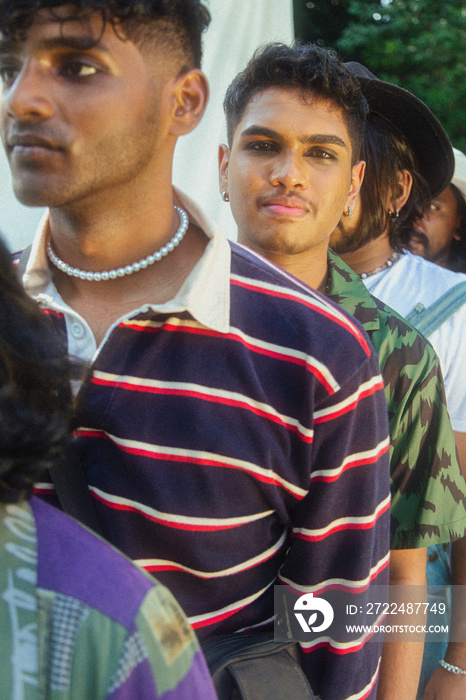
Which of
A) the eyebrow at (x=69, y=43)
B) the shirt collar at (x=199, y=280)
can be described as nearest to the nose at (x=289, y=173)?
the shirt collar at (x=199, y=280)

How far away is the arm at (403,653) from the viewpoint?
1.47 m

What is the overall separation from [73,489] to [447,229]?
7.00ft

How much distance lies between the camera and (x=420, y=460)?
4.73 ft

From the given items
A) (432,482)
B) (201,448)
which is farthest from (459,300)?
(201,448)

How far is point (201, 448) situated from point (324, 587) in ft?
1.27

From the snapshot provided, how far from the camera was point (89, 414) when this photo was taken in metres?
1.08

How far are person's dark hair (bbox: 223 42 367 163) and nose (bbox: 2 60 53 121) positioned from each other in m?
0.88

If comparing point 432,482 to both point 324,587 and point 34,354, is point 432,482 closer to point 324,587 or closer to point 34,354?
point 324,587

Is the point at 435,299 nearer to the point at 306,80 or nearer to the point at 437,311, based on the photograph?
the point at 437,311

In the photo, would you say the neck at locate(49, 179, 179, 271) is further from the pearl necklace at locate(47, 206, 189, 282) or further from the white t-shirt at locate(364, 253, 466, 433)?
the white t-shirt at locate(364, 253, 466, 433)

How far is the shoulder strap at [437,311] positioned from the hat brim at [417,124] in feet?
1.65

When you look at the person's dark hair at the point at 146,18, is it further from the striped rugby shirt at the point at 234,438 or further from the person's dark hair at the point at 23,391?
the person's dark hair at the point at 23,391

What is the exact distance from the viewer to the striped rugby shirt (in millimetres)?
1094

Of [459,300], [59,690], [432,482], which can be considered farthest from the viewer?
[459,300]
